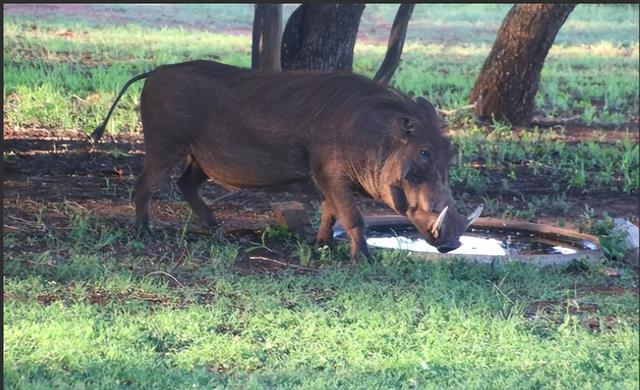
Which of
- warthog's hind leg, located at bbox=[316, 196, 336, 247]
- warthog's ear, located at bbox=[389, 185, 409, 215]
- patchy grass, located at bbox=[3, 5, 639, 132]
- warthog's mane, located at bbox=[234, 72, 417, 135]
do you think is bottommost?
patchy grass, located at bbox=[3, 5, 639, 132]

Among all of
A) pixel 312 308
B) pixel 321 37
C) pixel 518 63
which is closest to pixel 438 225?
pixel 312 308

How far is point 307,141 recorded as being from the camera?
6.08 metres

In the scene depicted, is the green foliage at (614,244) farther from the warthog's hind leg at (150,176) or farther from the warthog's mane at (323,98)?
the warthog's hind leg at (150,176)

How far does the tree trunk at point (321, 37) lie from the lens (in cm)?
803

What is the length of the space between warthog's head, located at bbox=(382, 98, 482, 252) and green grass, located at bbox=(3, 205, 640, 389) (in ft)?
0.95

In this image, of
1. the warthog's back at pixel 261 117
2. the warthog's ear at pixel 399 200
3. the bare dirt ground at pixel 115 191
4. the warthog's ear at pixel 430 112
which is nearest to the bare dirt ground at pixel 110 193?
the bare dirt ground at pixel 115 191

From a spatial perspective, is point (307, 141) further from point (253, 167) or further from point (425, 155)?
point (425, 155)

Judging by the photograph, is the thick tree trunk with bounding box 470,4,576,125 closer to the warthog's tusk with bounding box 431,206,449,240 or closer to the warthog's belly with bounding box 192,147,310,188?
the warthog's belly with bounding box 192,147,310,188

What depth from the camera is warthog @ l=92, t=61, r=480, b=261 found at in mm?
5719

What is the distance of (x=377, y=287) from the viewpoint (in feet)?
18.4

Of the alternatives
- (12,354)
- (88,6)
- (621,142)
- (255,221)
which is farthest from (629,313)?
(88,6)

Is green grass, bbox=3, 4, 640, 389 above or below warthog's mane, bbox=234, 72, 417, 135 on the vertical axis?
below

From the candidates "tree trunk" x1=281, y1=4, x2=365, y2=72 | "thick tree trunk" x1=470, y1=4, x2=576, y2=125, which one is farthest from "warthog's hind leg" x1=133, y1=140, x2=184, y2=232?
"thick tree trunk" x1=470, y1=4, x2=576, y2=125

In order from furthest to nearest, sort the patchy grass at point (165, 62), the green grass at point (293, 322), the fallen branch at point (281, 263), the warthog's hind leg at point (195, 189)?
the patchy grass at point (165, 62), the warthog's hind leg at point (195, 189), the fallen branch at point (281, 263), the green grass at point (293, 322)
